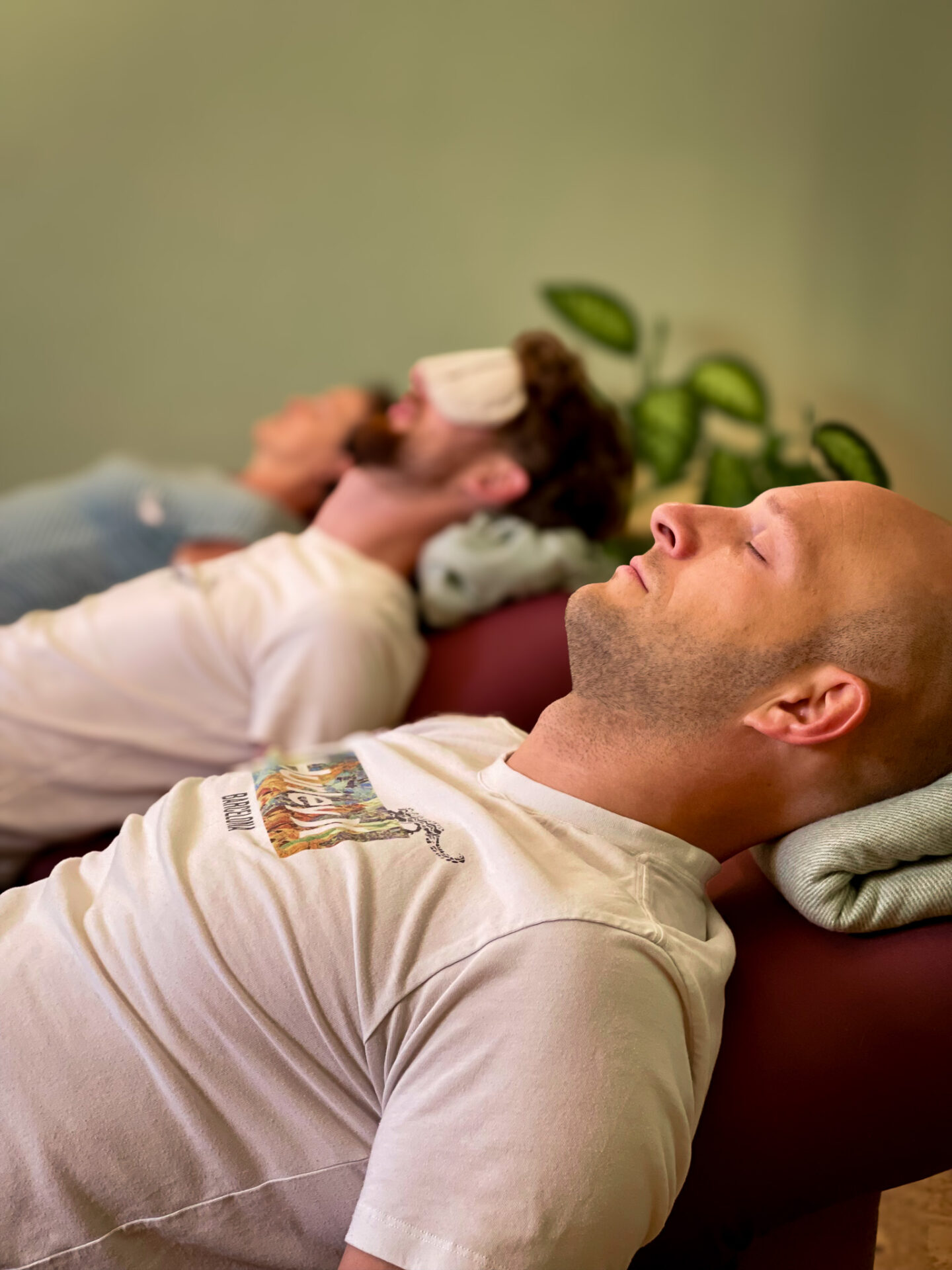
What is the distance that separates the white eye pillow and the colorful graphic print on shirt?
0.74 meters

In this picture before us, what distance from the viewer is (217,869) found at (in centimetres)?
76

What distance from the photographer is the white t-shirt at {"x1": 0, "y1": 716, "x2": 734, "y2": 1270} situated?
2.07 ft

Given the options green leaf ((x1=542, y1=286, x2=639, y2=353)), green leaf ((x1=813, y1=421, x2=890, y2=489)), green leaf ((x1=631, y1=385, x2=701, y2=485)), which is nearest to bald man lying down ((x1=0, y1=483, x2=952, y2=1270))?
green leaf ((x1=813, y1=421, x2=890, y2=489))

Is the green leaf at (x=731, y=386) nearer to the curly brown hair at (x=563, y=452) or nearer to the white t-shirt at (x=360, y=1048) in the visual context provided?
the curly brown hair at (x=563, y=452)

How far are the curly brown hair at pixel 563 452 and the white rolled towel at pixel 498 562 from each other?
3cm

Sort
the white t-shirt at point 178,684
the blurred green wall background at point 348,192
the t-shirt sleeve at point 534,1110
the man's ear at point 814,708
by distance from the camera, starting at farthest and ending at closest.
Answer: the blurred green wall background at point 348,192 → the white t-shirt at point 178,684 → the man's ear at point 814,708 → the t-shirt sleeve at point 534,1110

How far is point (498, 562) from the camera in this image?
62.6 inches

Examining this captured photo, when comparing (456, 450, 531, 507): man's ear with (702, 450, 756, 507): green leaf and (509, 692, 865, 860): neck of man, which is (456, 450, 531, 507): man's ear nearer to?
(702, 450, 756, 507): green leaf

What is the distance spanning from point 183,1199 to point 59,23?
1986 millimetres

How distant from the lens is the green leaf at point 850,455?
0.93m

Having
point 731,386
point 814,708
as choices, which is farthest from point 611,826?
point 731,386

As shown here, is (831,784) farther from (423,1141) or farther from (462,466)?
(462,466)

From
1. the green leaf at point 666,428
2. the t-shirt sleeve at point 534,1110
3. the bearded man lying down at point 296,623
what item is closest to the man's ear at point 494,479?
the bearded man lying down at point 296,623

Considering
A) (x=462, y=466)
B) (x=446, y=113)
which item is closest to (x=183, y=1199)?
(x=462, y=466)
